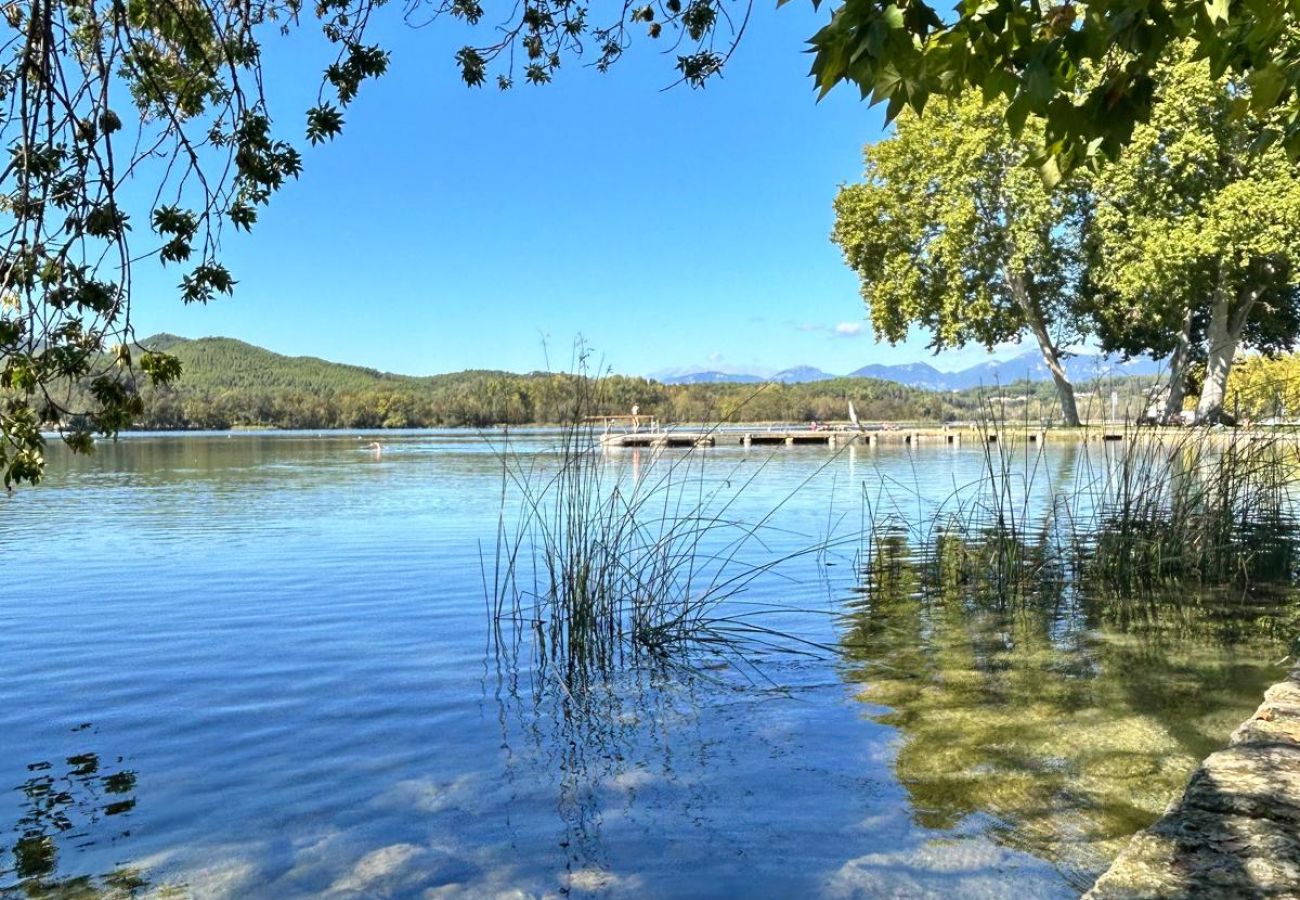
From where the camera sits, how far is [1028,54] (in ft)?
8.28

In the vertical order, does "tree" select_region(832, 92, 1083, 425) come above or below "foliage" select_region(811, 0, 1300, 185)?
above

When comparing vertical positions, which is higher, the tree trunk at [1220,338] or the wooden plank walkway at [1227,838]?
the tree trunk at [1220,338]

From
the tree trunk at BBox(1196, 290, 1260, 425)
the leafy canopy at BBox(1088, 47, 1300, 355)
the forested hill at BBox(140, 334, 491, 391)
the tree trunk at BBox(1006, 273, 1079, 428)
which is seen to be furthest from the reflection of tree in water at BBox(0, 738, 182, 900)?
the forested hill at BBox(140, 334, 491, 391)

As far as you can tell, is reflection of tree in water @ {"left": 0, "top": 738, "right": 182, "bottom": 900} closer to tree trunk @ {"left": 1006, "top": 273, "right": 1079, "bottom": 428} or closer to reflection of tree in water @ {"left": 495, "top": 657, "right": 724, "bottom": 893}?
reflection of tree in water @ {"left": 495, "top": 657, "right": 724, "bottom": 893}

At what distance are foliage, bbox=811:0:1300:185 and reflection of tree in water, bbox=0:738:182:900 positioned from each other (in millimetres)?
Result: 2860

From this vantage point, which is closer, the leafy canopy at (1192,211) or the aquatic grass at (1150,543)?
the aquatic grass at (1150,543)

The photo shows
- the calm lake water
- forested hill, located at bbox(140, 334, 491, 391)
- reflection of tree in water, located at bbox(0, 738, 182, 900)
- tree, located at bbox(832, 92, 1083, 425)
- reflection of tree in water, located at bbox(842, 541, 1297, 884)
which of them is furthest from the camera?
forested hill, located at bbox(140, 334, 491, 391)

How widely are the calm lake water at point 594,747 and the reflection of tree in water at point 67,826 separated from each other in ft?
0.04

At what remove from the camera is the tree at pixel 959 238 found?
1309 inches

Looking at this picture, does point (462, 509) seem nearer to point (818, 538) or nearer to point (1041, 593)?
point (818, 538)

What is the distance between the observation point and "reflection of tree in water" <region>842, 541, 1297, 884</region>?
11.0ft

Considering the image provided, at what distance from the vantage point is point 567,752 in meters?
4.08

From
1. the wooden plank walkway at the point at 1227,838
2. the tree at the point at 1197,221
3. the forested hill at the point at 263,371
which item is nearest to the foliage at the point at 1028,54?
the wooden plank walkway at the point at 1227,838

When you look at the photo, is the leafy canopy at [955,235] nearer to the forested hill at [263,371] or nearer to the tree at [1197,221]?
the tree at [1197,221]
